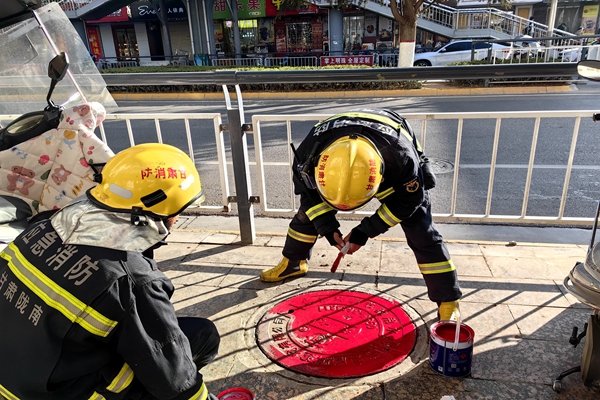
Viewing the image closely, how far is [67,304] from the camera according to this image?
1385 mm

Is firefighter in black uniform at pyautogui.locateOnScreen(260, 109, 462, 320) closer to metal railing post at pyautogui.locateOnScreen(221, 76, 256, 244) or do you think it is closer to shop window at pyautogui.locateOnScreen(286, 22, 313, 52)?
metal railing post at pyautogui.locateOnScreen(221, 76, 256, 244)

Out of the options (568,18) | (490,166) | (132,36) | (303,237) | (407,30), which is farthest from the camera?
(132,36)

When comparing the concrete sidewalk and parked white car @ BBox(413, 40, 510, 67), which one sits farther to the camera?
parked white car @ BBox(413, 40, 510, 67)

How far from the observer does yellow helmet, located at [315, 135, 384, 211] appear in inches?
79.0

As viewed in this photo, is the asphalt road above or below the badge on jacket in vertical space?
below

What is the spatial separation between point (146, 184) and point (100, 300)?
0.42m

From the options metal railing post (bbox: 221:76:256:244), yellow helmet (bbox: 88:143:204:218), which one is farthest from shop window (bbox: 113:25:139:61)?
yellow helmet (bbox: 88:143:204:218)

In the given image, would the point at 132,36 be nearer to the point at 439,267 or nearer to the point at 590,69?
the point at 439,267

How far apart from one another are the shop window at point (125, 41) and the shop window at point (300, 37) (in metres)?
9.00

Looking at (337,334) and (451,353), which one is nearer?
(451,353)

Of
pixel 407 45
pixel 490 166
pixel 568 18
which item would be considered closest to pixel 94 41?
pixel 407 45

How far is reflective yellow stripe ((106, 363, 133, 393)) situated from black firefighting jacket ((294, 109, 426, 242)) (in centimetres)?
124

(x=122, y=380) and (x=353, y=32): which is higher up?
(x=122, y=380)

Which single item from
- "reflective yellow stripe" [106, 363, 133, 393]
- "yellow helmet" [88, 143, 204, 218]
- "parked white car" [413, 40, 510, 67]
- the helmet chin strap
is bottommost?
"parked white car" [413, 40, 510, 67]
